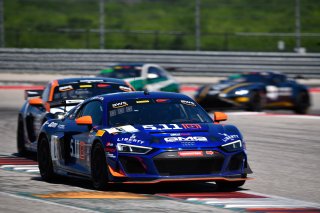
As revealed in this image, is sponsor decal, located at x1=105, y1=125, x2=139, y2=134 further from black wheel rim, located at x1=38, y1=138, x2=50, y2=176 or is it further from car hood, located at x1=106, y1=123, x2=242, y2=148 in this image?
black wheel rim, located at x1=38, y1=138, x2=50, y2=176

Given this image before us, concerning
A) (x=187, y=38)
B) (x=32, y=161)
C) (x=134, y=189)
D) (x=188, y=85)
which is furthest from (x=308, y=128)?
(x=187, y=38)

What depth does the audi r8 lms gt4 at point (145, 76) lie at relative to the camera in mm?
26531

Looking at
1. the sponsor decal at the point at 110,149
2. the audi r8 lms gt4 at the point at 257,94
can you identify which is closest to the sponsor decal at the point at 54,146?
the sponsor decal at the point at 110,149

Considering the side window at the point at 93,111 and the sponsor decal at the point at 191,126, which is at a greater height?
the side window at the point at 93,111

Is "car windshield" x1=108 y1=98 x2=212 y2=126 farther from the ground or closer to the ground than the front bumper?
farther from the ground

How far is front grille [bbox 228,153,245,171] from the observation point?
9578mm

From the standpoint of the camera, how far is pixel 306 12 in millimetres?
33094

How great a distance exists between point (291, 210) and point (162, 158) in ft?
5.35

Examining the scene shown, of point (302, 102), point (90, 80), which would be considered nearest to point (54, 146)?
point (90, 80)

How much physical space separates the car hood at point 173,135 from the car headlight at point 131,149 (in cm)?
4

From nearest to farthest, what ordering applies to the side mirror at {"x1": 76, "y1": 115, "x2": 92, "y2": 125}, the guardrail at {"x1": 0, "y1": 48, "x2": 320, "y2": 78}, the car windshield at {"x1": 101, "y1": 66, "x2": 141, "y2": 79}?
the side mirror at {"x1": 76, "y1": 115, "x2": 92, "y2": 125}, the car windshield at {"x1": 101, "y1": 66, "x2": 141, "y2": 79}, the guardrail at {"x1": 0, "y1": 48, "x2": 320, "y2": 78}

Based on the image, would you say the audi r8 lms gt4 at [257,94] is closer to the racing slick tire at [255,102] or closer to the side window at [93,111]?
the racing slick tire at [255,102]

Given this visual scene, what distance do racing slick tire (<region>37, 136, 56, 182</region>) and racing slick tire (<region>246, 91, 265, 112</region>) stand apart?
11.6m

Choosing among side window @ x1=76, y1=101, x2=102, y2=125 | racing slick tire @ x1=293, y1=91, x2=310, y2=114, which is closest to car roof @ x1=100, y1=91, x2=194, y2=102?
side window @ x1=76, y1=101, x2=102, y2=125
